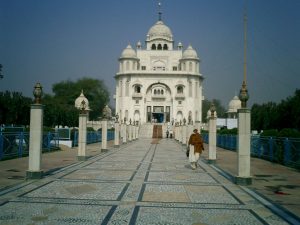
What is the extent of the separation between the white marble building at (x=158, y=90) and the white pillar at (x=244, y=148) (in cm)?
5917

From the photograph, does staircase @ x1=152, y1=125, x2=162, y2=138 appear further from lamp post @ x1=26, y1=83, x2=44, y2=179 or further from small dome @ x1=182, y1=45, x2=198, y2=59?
lamp post @ x1=26, y1=83, x2=44, y2=179


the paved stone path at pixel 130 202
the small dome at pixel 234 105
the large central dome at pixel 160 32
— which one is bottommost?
the paved stone path at pixel 130 202

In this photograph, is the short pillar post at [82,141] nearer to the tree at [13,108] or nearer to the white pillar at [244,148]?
the white pillar at [244,148]

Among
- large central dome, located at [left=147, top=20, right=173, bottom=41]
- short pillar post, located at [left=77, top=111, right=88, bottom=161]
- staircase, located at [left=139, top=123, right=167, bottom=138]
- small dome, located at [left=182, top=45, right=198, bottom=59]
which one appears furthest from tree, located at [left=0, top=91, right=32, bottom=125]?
large central dome, located at [left=147, top=20, right=173, bottom=41]

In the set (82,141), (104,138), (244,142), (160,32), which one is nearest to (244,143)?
(244,142)

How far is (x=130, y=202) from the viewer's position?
25.8 ft

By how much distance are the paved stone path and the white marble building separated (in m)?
59.8

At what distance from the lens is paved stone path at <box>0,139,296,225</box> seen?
6562 mm

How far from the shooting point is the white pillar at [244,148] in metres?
10.8

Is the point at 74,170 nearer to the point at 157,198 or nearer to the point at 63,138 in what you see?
the point at 157,198

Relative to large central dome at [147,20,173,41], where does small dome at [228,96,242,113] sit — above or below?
below

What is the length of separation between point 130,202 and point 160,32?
7379cm

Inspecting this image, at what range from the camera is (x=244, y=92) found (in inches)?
444

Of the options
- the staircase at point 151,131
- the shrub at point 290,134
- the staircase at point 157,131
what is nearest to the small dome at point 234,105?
the staircase at point 151,131
